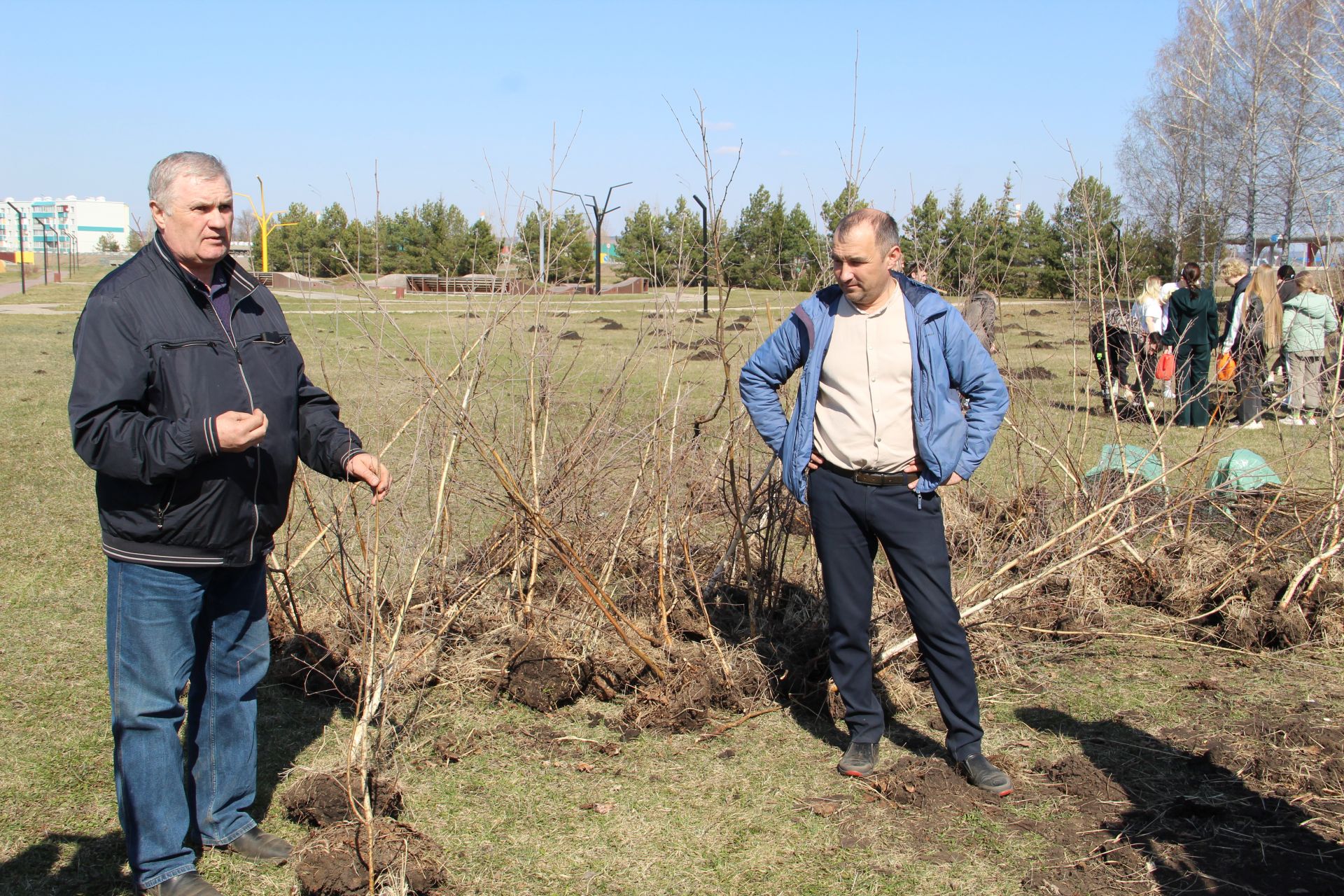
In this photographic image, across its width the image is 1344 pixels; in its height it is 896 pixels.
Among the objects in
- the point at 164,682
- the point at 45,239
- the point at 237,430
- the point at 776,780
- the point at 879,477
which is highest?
the point at 45,239

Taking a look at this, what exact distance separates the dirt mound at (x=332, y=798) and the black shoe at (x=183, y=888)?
437 mm

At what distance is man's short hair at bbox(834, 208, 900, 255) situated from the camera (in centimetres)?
326

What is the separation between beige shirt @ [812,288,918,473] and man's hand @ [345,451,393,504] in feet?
4.71

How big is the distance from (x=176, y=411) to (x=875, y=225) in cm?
208

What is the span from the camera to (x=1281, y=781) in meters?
3.46

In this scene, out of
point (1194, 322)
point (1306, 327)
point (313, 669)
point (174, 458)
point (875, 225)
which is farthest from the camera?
point (1194, 322)

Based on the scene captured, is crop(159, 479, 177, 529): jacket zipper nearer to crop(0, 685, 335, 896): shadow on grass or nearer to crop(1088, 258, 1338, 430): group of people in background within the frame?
crop(0, 685, 335, 896): shadow on grass

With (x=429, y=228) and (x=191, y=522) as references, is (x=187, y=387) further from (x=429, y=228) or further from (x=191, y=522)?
(x=429, y=228)

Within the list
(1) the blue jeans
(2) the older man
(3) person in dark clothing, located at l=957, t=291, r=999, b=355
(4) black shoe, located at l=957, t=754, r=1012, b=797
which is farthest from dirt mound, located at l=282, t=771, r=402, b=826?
(3) person in dark clothing, located at l=957, t=291, r=999, b=355

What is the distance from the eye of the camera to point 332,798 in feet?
10.2

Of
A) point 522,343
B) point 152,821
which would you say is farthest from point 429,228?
point 152,821

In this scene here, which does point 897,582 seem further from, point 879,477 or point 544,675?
point 544,675

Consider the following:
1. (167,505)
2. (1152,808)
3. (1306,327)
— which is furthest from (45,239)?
(1152,808)

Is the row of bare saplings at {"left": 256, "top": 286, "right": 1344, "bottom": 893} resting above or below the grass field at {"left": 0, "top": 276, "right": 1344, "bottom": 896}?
above
